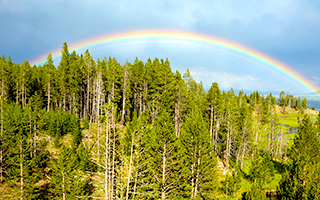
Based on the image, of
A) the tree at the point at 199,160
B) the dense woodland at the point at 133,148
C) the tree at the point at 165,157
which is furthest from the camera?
the tree at the point at 199,160

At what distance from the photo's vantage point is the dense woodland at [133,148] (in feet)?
48.4

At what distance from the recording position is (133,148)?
16031mm

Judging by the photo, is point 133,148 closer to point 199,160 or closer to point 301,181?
point 199,160

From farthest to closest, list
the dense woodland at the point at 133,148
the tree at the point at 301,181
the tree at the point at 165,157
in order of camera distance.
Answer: the tree at the point at 165,157 → the tree at the point at 301,181 → the dense woodland at the point at 133,148

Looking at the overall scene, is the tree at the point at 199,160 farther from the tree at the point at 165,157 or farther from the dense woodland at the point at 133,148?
the tree at the point at 165,157

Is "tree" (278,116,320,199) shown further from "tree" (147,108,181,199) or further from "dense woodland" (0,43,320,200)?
"tree" (147,108,181,199)

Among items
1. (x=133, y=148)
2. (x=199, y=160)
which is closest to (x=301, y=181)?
(x=199, y=160)

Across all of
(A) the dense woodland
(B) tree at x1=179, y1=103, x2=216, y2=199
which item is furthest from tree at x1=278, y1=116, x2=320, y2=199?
(B) tree at x1=179, y1=103, x2=216, y2=199

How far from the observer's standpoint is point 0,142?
983 inches

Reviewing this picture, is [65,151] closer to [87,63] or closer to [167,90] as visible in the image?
[167,90]

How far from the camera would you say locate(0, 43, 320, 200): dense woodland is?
14765mm

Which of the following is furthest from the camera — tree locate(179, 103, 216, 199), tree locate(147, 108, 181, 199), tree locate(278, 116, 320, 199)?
tree locate(179, 103, 216, 199)

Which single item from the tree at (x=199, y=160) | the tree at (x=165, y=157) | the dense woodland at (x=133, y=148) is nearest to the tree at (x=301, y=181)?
the dense woodland at (x=133, y=148)

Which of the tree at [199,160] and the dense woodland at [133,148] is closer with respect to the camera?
the dense woodland at [133,148]
